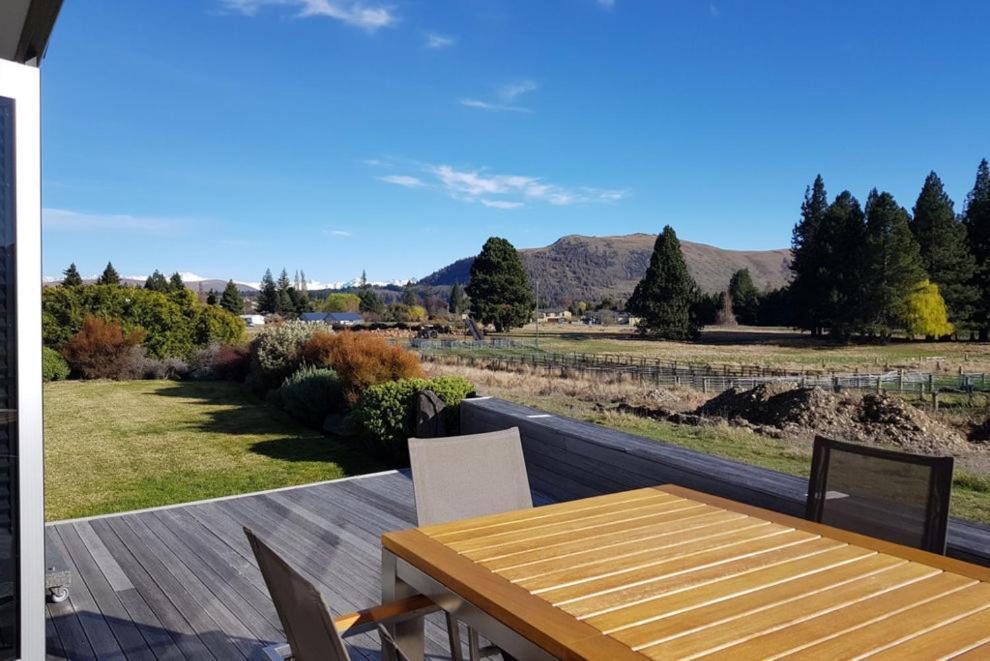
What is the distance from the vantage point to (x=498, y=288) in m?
36.2

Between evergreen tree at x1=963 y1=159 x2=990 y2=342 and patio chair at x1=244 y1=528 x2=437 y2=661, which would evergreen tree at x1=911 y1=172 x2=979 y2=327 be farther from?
patio chair at x1=244 y1=528 x2=437 y2=661

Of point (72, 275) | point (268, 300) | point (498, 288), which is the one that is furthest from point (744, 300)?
point (72, 275)

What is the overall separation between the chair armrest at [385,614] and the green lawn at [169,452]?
4816 mm

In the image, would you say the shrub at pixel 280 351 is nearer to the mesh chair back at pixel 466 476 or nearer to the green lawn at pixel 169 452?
the green lawn at pixel 169 452

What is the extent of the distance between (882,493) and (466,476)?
119 centimetres

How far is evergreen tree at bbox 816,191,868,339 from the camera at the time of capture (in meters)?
21.9

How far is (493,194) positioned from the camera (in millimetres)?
41312

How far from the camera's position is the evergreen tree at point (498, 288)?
119 ft

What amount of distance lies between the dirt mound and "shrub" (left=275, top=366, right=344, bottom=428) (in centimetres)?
488

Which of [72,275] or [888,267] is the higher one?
[888,267]

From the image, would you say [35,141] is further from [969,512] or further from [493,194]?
[493,194]

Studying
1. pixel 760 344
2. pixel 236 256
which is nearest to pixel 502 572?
pixel 760 344

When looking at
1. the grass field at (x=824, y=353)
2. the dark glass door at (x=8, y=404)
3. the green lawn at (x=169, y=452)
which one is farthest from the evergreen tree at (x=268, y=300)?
the dark glass door at (x=8, y=404)

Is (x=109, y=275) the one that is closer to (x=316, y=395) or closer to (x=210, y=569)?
(x=316, y=395)
